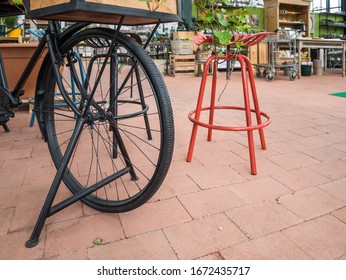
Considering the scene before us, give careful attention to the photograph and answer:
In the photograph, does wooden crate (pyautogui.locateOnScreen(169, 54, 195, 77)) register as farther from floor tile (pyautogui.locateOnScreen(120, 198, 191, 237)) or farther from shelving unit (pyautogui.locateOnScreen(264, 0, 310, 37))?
floor tile (pyautogui.locateOnScreen(120, 198, 191, 237))

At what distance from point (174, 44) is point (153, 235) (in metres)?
5.68

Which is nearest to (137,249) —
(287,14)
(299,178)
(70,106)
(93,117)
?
(93,117)

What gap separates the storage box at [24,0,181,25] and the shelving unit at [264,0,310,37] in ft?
27.9

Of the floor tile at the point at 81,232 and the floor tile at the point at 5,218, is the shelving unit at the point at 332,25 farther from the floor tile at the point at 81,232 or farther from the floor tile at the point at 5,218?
the floor tile at the point at 5,218

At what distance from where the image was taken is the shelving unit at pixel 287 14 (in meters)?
8.52

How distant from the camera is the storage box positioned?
0.82m

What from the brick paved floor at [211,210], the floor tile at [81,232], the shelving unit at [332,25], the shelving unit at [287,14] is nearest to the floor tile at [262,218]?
the brick paved floor at [211,210]

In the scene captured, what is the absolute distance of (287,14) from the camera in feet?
29.9

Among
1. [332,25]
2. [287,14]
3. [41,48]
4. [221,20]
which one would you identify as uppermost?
[287,14]

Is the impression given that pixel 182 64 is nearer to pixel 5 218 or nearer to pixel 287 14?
pixel 287 14

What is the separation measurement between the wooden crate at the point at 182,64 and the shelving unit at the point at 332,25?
6.66m

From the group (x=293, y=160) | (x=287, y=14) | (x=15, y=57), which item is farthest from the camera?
(x=287, y=14)

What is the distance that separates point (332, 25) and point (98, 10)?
12042mm
